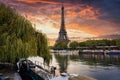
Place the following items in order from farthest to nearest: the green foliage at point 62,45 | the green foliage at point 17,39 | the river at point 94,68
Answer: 1. the green foliage at point 62,45
2. the river at point 94,68
3. the green foliage at point 17,39

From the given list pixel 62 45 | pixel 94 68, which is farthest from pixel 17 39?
pixel 62 45

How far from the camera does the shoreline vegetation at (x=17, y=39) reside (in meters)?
26.6

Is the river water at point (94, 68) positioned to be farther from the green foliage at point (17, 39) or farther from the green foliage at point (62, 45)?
the green foliage at point (62, 45)

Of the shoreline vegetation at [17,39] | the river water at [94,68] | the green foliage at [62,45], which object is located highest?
the green foliage at [62,45]

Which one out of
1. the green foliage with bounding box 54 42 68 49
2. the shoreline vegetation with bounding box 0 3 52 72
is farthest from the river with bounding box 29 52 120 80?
the green foliage with bounding box 54 42 68 49

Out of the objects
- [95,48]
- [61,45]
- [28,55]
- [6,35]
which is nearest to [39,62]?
[28,55]

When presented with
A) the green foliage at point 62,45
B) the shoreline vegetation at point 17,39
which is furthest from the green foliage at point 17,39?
A: the green foliage at point 62,45

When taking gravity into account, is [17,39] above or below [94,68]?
above

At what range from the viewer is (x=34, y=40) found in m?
28.3

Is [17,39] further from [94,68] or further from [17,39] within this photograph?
[94,68]

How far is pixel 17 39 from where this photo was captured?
27.1m

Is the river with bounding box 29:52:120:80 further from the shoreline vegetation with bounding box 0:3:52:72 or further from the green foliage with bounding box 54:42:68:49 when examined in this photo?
the green foliage with bounding box 54:42:68:49

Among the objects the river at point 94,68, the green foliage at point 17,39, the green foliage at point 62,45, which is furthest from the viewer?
the green foliage at point 62,45

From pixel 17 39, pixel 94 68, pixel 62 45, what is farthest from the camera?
pixel 62 45
